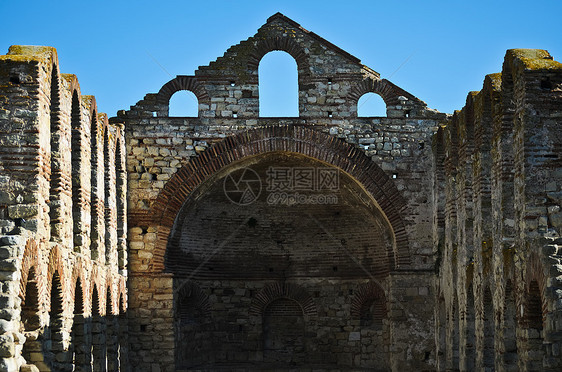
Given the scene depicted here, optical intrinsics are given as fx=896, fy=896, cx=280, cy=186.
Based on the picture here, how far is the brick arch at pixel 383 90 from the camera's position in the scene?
58.9 feet

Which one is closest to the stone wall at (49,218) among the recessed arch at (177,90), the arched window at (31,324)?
the arched window at (31,324)

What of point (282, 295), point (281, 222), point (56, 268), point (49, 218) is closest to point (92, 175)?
point (49, 218)

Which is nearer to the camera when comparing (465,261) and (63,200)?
(63,200)

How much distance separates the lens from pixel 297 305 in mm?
20328

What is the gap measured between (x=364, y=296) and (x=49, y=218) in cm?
941

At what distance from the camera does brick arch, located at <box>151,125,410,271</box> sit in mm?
17344

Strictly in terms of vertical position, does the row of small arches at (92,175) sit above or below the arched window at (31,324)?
above

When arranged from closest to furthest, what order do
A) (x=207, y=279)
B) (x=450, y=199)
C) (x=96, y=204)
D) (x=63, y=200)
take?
(x=63, y=200), (x=96, y=204), (x=450, y=199), (x=207, y=279)

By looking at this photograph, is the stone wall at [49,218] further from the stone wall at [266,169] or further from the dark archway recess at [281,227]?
the dark archway recess at [281,227]

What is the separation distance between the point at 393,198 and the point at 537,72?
6651 mm

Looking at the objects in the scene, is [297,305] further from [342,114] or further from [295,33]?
[295,33]

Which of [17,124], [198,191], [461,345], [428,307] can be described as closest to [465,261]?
[461,345]

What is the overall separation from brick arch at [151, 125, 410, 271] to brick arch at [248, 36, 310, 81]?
129cm

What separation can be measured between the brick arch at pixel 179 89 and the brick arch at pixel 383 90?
9.68 feet
